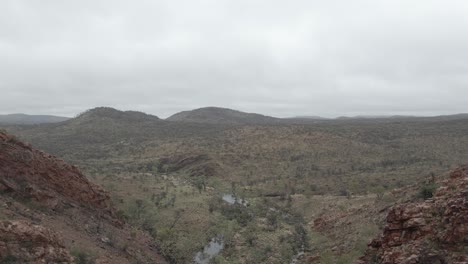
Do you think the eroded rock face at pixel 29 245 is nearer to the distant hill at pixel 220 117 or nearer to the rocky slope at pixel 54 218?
the rocky slope at pixel 54 218

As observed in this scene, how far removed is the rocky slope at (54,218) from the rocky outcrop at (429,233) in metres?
11.6

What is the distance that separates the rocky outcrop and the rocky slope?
1156cm

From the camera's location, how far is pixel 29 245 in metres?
15.4

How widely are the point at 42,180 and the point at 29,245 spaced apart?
28.6 ft

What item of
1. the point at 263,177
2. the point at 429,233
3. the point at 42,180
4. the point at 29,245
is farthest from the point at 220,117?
the point at 429,233

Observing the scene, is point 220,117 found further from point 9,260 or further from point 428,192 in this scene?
point 9,260

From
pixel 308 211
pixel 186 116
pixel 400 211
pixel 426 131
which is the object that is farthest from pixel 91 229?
pixel 186 116

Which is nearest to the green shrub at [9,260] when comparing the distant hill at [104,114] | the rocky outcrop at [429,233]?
the rocky outcrop at [429,233]

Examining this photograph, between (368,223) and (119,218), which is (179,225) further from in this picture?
(368,223)

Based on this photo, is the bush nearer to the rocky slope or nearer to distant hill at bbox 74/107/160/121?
the rocky slope

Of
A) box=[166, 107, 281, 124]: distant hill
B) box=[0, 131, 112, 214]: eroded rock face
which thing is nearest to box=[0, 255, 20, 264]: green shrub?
box=[0, 131, 112, 214]: eroded rock face

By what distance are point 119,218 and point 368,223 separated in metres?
15.4

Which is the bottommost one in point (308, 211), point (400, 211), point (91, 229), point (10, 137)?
point (308, 211)

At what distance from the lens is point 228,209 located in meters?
37.0
